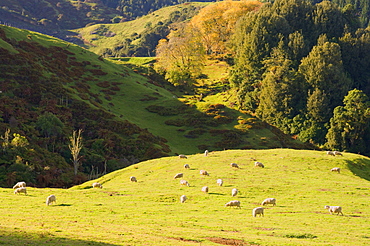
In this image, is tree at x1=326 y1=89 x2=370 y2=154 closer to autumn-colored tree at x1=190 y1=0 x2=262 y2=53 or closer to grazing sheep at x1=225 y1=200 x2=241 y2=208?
autumn-colored tree at x1=190 y1=0 x2=262 y2=53

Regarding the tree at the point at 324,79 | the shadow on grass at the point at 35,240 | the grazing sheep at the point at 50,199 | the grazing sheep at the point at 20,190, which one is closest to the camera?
the shadow on grass at the point at 35,240

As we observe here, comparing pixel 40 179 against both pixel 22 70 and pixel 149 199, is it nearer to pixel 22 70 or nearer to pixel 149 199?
pixel 149 199

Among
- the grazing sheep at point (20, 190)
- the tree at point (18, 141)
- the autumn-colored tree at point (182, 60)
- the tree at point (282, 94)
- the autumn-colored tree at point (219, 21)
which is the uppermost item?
the autumn-colored tree at point (219, 21)

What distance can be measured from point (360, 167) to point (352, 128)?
1967 inches

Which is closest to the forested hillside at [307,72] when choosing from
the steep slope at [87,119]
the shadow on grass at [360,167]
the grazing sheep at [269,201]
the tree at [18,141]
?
the steep slope at [87,119]

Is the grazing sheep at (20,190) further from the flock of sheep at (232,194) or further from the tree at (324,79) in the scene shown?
the tree at (324,79)

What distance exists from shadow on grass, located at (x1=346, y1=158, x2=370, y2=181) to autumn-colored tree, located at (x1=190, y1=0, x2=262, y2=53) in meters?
105

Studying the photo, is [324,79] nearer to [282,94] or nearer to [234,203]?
[282,94]

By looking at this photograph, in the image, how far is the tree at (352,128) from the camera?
104750mm

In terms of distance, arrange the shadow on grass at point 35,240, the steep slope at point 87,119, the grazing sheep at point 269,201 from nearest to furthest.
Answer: the shadow on grass at point 35,240 < the grazing sheep at point 269,201 < the steep slope at point 87,119

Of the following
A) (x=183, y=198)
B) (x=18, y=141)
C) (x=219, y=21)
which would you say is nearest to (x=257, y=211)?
(x=183, y=198)

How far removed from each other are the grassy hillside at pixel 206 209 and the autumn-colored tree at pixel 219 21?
109 m

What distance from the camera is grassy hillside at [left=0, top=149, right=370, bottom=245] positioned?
81.6 feet

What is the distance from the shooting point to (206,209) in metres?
35.2
